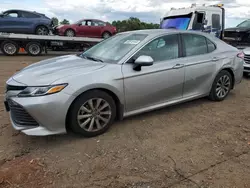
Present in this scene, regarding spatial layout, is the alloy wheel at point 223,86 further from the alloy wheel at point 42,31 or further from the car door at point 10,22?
the car door at point 10,22

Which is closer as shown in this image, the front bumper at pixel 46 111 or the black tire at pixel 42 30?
the front bumper at pixel 46 111

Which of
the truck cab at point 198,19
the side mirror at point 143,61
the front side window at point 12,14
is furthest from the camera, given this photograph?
the front side window at point 12,14

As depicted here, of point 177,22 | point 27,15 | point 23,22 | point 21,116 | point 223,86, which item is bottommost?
point 223,86

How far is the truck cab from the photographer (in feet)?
36.2

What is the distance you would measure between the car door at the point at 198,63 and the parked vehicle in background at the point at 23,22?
36.0 feet

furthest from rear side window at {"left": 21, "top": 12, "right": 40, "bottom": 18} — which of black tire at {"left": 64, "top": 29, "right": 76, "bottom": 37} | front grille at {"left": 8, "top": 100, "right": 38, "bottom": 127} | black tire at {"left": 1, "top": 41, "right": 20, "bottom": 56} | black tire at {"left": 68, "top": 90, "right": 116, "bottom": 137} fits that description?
black tire at {"left": 68, "top": 90, "right": 116, "bottom": 137}

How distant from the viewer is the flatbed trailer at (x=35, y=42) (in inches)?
508

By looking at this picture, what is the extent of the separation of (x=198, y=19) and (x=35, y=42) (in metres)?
8.57

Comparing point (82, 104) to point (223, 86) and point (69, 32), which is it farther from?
point (69, 32)

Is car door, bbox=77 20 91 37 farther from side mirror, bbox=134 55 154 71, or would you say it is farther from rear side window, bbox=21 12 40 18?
side mirror, bbox=134 55 154 71

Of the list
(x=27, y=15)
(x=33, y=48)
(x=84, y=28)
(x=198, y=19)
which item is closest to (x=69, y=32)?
(x=84, y=28)

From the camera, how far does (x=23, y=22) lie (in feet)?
43.5

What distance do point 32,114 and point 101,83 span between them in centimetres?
100

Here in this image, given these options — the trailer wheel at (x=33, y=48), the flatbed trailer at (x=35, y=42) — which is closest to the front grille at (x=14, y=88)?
the flatbed trailer at (x=35, y=42)
